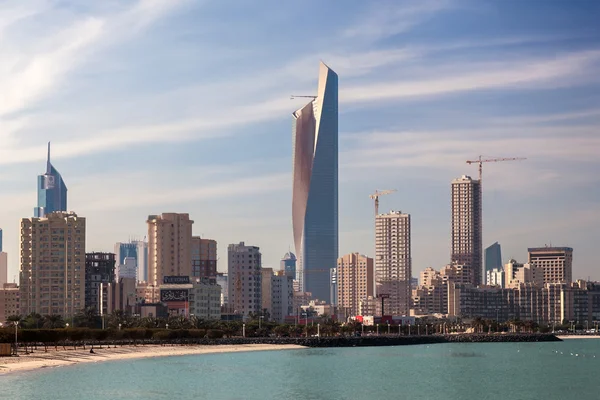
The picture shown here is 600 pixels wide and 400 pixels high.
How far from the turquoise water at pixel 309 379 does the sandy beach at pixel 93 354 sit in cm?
229

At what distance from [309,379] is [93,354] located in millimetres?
39770

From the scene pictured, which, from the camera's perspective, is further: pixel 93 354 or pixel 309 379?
pixel 93 354

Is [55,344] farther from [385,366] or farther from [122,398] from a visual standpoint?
[122,398]

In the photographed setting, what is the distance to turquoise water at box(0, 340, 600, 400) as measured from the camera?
4350 inches

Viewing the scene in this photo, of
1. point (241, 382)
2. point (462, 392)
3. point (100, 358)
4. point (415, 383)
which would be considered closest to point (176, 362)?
point (100, 358)

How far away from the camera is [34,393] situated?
334 feet

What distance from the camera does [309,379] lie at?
133m

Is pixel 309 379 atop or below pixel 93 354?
below

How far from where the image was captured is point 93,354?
15662 centimetres

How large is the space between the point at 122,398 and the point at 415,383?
40.9m

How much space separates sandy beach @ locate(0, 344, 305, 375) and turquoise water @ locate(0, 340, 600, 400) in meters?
2.29

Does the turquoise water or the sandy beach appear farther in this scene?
the sandy beach

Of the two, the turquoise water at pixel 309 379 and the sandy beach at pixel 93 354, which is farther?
the sandy beach at pixel 93 354

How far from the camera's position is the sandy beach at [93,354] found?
418 ft
